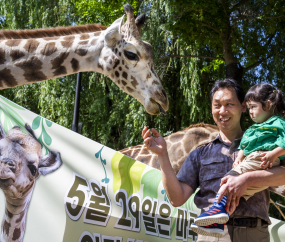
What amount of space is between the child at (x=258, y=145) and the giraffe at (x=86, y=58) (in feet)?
4.98

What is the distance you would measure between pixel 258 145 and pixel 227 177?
33 centimetres

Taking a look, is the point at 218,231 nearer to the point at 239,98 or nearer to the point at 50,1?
the point at 239,98

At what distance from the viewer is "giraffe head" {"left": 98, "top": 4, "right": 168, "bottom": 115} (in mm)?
3691

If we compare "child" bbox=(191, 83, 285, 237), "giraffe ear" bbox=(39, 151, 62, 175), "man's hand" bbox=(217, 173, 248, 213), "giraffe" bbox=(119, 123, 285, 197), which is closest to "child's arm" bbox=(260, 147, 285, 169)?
"child" bbox=(191, 83, 285, 237)

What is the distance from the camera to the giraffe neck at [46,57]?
352 centimetres

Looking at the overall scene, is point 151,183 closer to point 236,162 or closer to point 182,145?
point 236,162

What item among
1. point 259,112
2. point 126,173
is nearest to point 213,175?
point 259,112

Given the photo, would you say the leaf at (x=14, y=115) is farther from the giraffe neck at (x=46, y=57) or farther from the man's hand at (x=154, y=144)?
the giraffe neck at (x=46, y=57)

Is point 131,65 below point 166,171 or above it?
above

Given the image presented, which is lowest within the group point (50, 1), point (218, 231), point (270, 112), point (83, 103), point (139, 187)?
point (218, 231)

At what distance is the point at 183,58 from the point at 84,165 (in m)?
6.05

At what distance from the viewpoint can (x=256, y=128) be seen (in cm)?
211

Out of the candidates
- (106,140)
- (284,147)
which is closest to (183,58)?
(106,140)

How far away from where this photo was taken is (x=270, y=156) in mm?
1944
